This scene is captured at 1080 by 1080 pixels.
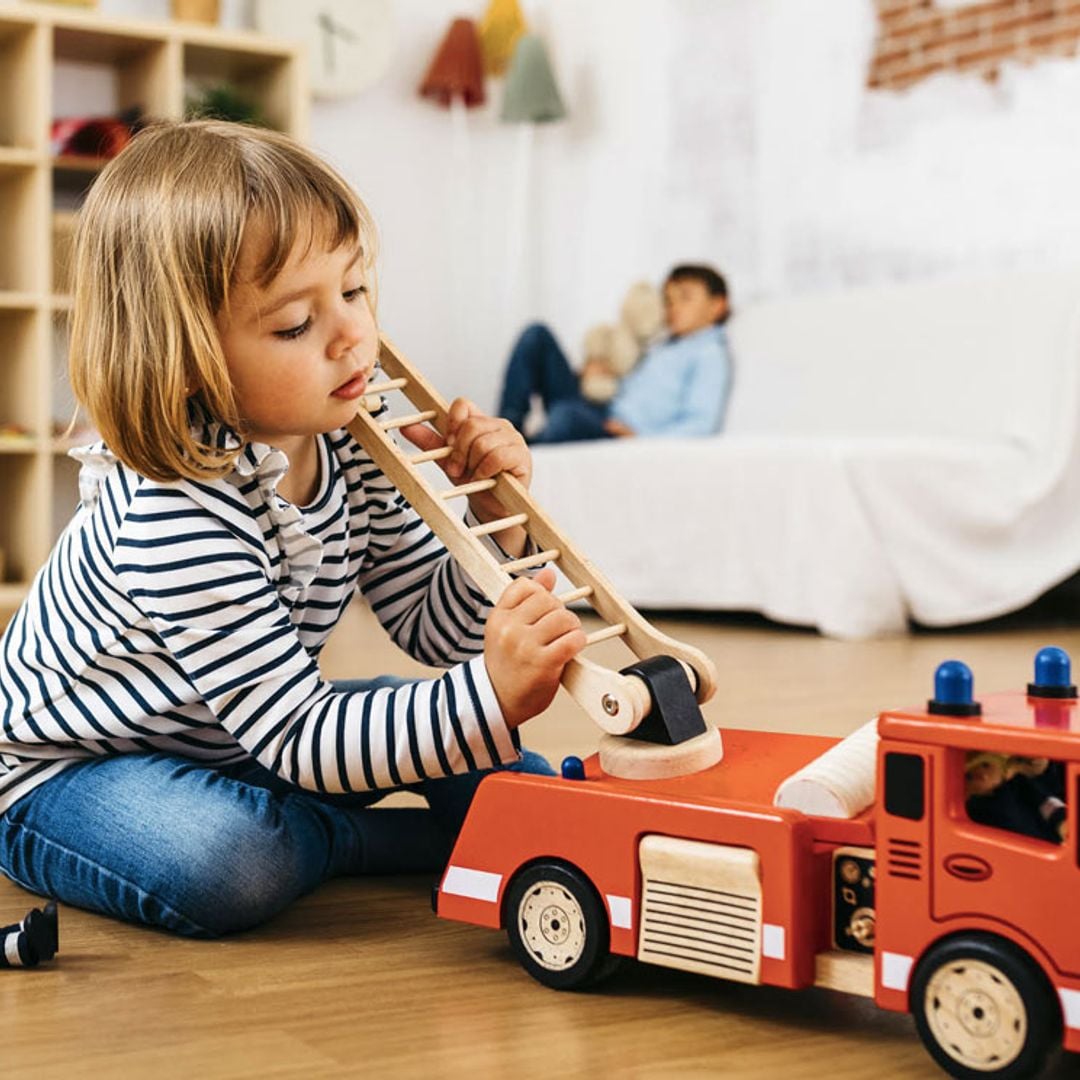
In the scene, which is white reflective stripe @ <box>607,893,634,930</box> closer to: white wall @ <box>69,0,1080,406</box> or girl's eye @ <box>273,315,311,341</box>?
girl's eye @ <box>273,315,311,341</box>

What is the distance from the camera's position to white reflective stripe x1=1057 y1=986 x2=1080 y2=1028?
0.70 meters

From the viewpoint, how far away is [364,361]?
1009mm

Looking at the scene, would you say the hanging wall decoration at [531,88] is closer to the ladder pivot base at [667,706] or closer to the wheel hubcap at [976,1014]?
the ladder pivot base at [667,706]

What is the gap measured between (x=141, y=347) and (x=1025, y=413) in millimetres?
2223

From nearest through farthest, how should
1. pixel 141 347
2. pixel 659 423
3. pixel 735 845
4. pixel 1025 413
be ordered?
pixel 735 845, pixel 141 347, pixel 1025 413, pixel 659 423

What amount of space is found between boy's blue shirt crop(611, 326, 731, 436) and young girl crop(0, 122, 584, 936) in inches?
98.1

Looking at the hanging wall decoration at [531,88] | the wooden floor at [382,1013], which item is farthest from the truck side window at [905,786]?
the hanging wall decoration at [531,88]

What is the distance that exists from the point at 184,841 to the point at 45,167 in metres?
2.61

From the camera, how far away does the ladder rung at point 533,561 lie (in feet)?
3.25

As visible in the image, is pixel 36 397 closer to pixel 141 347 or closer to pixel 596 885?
pixel 141 347

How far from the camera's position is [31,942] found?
921mm

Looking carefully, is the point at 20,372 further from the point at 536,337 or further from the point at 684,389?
the point at 684,389

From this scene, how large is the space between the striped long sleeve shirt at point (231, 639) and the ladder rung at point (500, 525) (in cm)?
9

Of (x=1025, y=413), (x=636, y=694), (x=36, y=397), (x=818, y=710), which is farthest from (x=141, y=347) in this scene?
(x=36, y=397)
